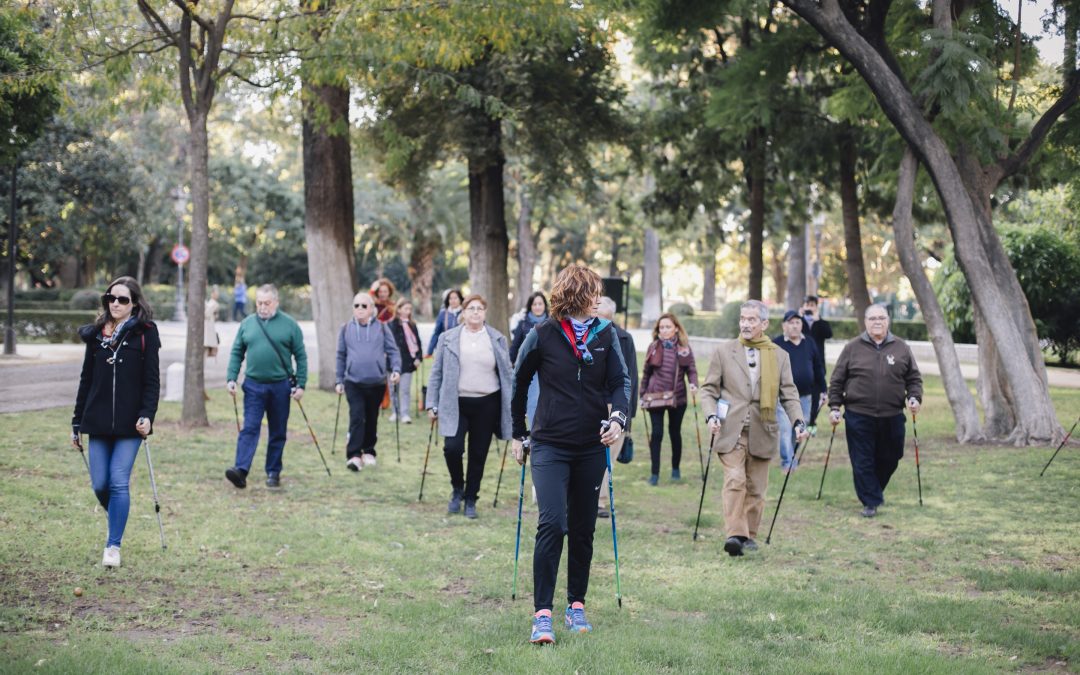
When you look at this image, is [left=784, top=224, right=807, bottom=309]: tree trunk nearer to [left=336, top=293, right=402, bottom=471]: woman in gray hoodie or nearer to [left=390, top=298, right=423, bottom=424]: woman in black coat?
[left=390, top=298, right=423, bottom=424]: woman in black coat

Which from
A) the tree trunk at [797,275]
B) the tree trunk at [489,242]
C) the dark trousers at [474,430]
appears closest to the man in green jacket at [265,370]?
the dark trousers at [474,430]

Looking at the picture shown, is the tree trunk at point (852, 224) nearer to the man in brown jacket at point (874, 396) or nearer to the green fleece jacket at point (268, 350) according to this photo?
the man in brown jacket at point (874, 396)

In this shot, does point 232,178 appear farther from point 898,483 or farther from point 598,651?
point 598,651

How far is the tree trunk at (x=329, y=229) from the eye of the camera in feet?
→ 64.1

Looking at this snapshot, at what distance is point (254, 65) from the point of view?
15.6 metres

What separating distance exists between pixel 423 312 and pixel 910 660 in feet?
173

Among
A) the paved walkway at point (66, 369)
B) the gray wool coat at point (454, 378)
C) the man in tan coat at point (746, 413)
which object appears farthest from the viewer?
the paved walkway at point (66, 369)

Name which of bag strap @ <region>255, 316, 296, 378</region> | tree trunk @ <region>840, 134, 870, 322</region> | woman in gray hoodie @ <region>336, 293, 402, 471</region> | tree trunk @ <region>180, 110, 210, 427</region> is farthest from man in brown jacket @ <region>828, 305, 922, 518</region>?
tree trunk @ <region>840, 134, 870, 322</region>

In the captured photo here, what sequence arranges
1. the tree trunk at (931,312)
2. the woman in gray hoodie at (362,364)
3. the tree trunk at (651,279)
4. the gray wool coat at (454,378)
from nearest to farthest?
the gray wool coat at (454,378) < the woman in gray hoodie at (362,364) < the tree trunk at (931,312) < the tree trunk at (651,279)

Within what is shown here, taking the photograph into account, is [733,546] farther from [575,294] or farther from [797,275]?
[797,275]

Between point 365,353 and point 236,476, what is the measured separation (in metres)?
1.99

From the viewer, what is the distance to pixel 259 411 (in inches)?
408

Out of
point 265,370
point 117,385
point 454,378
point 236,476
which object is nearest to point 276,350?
point 265,370

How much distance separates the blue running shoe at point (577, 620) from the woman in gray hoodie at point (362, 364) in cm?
569
